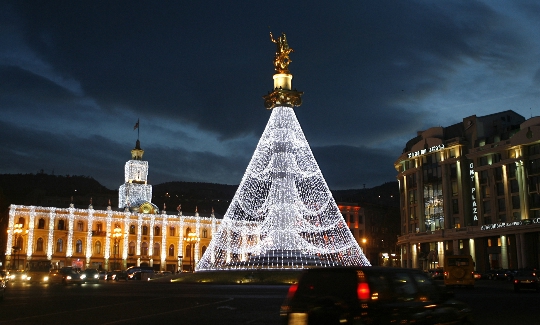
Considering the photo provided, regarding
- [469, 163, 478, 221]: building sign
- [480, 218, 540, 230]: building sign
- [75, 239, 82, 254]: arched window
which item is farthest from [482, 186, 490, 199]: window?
[75, 239, 82, 254]: arched window

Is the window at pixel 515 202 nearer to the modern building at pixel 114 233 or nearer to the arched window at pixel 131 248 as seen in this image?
the modern building at pixel 114 233

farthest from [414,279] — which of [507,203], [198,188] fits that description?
[198,188]

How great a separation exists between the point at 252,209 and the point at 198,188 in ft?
451

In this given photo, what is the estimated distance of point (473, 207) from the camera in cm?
7356

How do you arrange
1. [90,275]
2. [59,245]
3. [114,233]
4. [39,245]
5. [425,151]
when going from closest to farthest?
[90,275] < [425,151] < [39,245] < [114,233] < [59,245]

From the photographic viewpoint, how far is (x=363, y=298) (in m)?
8.53

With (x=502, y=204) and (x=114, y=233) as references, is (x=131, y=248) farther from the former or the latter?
(x=502, y=204)

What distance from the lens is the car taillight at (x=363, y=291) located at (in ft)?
28.0

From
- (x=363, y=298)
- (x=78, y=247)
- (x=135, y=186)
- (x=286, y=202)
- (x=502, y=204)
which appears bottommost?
(x=363, y=298)

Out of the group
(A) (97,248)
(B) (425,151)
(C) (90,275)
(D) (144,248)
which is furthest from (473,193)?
(A) (97,248)

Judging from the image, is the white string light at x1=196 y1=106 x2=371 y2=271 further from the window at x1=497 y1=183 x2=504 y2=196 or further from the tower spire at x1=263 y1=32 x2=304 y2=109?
the window at x1=497 y1=183 x2=504 y2=196

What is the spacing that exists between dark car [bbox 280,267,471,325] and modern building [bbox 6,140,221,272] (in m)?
71.9

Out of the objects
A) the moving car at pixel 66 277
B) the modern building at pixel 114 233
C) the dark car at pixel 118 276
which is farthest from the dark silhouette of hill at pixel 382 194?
A: the moving car at pixel 66 277

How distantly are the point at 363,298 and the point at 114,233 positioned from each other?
3182 inches
